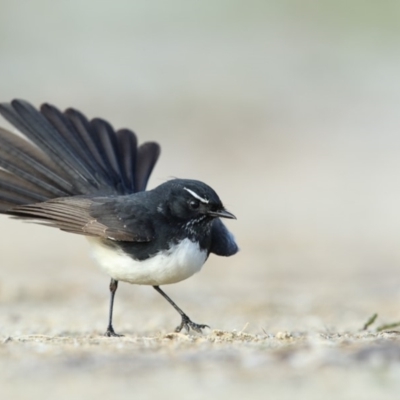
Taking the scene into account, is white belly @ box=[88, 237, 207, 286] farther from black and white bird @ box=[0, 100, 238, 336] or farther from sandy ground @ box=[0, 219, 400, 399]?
sandy ground @ box=[0, 219, 400, 399]

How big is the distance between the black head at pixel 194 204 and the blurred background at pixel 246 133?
1.05 meters

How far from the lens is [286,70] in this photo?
91.7 feet

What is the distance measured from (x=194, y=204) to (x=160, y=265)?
55 centimetres

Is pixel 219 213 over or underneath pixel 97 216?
over

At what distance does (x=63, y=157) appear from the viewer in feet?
28.9

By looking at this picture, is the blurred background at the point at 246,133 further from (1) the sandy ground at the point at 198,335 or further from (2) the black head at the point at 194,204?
(2) the black head at the point at 194,204

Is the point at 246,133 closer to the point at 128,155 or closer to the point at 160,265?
the point at 128,155

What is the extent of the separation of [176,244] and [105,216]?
61 cm

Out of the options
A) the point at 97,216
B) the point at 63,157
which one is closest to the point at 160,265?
the point at 97,216

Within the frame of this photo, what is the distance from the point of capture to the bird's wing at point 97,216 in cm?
750

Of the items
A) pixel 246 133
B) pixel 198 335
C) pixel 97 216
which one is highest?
pixel 246 133

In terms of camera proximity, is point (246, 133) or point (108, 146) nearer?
point (108, 146)

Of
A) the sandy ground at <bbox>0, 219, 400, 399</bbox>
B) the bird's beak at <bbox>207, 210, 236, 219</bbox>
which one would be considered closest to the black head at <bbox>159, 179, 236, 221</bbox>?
the bird's beak at <bbox>207, 210, 236, 219</bbox>

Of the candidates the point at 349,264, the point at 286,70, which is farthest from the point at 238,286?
the point at 286,70
